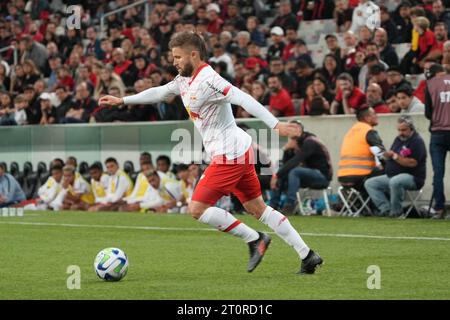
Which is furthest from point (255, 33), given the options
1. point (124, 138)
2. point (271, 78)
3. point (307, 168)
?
point (307, 168)

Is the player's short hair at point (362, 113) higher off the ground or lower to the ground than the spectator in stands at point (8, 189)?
higher

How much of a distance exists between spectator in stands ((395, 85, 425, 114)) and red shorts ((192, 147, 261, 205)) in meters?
8.66

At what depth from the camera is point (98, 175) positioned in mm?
22344

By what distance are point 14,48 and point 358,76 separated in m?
13.4

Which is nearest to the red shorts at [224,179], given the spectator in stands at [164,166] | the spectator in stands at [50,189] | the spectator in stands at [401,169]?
the spectator in stands at [401,169]

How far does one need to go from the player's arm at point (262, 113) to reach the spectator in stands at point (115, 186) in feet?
41.0

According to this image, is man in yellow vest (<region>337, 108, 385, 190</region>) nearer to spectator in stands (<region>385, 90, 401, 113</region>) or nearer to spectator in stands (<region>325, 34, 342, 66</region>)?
spectator in stands (<region>385, 90, 401, 113</region>)

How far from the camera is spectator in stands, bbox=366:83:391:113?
738 inches

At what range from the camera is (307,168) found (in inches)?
747

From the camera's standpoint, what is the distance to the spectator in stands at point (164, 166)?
69.2 ft

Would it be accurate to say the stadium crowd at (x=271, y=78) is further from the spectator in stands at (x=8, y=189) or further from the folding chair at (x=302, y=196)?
the spectator in stands at (x=8, y=189)

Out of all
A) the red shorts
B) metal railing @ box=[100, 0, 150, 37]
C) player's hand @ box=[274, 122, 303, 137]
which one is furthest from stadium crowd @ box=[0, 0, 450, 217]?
player's hand @ box=[274, 122, 303, 137]

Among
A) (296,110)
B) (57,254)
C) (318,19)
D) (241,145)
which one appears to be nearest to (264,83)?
(296,110)

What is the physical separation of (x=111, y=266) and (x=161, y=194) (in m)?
11.6
